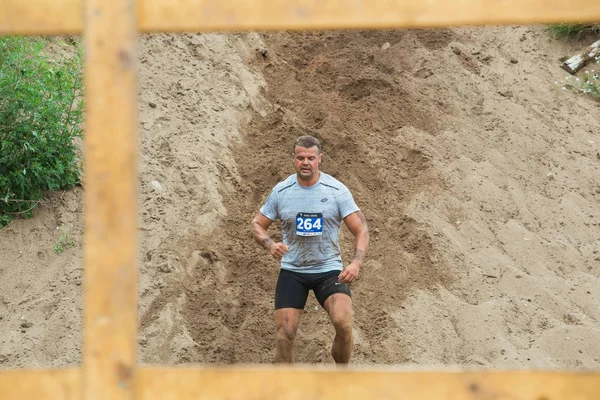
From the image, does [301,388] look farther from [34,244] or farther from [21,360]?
[34,244]

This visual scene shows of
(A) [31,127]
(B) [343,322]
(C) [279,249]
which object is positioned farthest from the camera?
(A) [31,127]

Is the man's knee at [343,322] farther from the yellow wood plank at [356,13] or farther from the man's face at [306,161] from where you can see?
the yellow wood plank at [356,13]

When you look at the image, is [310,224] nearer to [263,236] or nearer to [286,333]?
[263,236]

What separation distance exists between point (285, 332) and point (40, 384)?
14.9 ft

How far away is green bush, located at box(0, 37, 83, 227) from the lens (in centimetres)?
844

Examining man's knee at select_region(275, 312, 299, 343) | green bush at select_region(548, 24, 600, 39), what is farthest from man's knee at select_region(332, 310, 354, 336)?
green bush at select_region(548, 24, 600, 39)

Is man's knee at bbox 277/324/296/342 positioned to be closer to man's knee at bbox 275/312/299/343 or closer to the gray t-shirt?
man's knee at bbox 275/312/299/343

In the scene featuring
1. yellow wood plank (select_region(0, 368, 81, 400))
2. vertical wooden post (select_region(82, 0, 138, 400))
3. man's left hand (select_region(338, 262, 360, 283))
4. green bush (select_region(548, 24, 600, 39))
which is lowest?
man's left hand (select_region(338, 262, 360, 283))

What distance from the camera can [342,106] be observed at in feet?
37.9

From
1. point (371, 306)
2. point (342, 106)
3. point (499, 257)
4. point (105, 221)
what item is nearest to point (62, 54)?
point (342, 106)

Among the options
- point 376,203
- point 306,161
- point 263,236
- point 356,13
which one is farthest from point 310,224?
point 356,13

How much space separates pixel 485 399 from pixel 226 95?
9.79m

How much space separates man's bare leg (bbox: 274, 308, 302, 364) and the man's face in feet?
3.42

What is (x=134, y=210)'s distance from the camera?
2102mm
